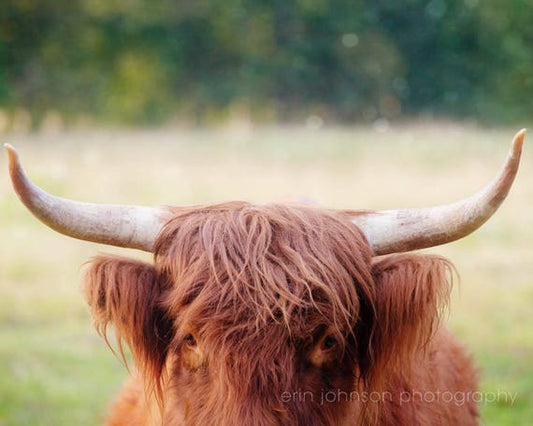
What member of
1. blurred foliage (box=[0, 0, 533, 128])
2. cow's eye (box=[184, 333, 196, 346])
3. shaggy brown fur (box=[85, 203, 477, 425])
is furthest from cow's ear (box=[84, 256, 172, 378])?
blurred foliage (box=[0, 0, 533, 128])

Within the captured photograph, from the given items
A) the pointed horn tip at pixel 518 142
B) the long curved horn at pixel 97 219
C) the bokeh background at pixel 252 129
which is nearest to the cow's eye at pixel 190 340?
the long curved horn at pixel 97 219

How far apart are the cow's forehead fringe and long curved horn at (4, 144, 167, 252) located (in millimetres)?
73

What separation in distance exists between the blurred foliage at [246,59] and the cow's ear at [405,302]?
100 ft

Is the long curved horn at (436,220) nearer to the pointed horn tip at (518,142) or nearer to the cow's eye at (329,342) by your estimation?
the pointed horn tip at (518,142)

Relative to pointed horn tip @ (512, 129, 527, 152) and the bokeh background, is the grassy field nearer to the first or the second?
the bokeh background

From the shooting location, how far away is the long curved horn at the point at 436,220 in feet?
9.36

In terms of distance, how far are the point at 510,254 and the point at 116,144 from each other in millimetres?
13192

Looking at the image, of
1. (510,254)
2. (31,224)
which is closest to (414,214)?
(510,254)

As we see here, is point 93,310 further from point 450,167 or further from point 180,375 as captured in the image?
point 450,167

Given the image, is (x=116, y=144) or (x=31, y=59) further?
(x=31, y=59)

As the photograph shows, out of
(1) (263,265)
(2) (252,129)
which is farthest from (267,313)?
(2) (252,129)

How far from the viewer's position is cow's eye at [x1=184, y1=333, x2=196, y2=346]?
9.66ft

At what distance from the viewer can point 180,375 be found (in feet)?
9.91

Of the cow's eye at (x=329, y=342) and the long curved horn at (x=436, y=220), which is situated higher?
the long curved horn at (x=436, y=220)
